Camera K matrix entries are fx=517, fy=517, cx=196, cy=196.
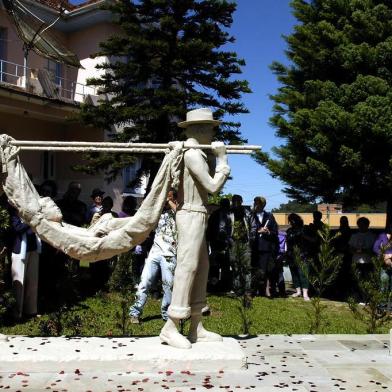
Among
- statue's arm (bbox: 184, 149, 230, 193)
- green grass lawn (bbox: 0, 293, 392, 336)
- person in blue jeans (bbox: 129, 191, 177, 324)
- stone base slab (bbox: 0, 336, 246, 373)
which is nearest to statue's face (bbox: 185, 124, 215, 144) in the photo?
statue's arm (bbox: 184, 149, 230, 193)

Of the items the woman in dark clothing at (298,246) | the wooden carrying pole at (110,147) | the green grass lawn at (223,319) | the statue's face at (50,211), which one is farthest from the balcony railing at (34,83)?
the statue's face at (50,211)

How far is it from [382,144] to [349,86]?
53.6 inches

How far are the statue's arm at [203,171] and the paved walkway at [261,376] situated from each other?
1443 millimetres

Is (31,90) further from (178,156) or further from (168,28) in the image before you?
(178,156)

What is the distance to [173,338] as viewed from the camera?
13.8ft

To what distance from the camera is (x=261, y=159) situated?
40.7ft

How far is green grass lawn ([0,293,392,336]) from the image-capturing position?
6328mm

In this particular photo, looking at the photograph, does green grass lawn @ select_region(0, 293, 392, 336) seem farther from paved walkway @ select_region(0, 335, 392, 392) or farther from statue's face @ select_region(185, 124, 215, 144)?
statue's face @ select_region(185, 124, 215, 144)

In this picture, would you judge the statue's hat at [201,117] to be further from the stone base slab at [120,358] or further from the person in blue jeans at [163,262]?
the person in blue jeans at [163,262]

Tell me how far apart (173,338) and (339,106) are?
7.46 metres

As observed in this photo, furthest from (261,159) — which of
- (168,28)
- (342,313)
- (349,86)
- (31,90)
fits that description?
(31,90)

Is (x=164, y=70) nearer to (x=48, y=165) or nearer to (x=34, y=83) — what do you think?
(x=34, y=83)

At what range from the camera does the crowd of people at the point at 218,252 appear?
6582 mm

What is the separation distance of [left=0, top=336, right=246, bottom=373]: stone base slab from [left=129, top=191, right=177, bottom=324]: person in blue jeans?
242 cm
